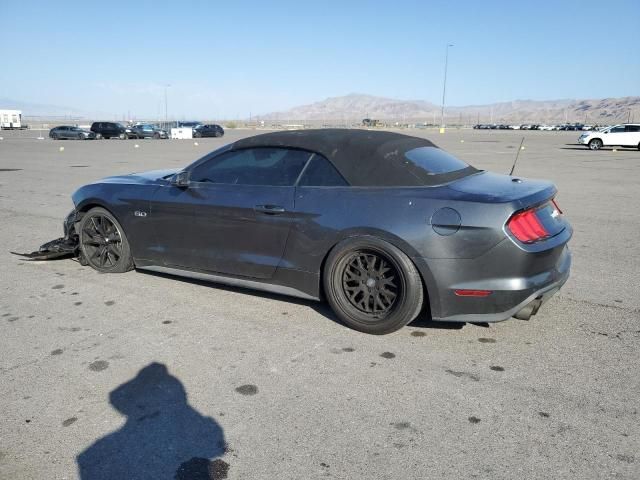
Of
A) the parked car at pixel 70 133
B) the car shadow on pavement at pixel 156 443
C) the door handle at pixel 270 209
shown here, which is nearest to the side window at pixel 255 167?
the door handle at pixel 270 209

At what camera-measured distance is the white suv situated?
93.9ft

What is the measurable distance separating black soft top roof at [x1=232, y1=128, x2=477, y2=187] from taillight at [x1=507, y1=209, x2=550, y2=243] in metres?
0.64

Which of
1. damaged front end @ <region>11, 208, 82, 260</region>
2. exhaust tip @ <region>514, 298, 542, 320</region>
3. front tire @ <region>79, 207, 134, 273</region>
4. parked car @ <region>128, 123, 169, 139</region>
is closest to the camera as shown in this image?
exhaust tip @ <region>514, 298, 542, 320</region>

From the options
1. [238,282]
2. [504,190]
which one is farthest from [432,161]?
[238,282]

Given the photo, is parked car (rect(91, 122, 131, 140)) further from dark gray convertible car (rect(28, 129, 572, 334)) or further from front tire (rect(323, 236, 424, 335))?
front tire (rect(323, 236, 424, 335))

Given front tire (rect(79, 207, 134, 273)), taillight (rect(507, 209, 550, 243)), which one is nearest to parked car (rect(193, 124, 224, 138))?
front tire (rect(79, 207, 134, 273))

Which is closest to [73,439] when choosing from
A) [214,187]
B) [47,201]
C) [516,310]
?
[214,187]

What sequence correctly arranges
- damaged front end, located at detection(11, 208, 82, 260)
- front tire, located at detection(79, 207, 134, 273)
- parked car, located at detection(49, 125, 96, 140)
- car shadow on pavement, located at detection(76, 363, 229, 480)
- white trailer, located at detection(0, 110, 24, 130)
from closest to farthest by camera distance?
car shadow on pavement, located at detection(76, 363, 229, 480) < front tire, located at detection(79, 207, 134, 273) < damaged front end, located at detection(11, 208, 82, 260) < parked car, located at detection(49, 125, 96, 140) < white trailer, located at detection(0, 110, 24, 130)

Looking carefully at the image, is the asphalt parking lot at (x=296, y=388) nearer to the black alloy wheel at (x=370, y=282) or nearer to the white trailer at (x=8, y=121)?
the black alloy wheel at (x=370, y=282)

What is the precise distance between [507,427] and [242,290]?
2.83 metres

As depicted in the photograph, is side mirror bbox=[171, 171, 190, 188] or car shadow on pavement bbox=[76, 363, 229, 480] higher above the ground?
side mirror bbox=[171, 171, 190, 188]

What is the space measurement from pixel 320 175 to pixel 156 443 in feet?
7.66

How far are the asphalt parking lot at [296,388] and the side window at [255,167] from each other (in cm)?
104

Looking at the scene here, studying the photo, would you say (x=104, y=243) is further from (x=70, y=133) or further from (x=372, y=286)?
(x=70, y=133)
